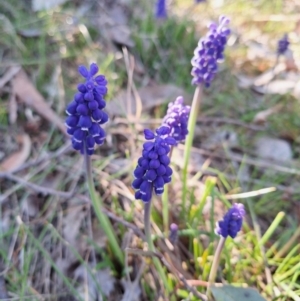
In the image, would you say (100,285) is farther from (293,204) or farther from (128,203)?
(293,204)

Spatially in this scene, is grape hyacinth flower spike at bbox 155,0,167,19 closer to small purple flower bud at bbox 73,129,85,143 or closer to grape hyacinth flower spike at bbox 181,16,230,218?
grape hyacinth flower spike at bbox 181,16,230,218

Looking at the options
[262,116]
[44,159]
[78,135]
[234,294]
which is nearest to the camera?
[78,135]

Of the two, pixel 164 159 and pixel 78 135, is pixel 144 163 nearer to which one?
pixel 164 159

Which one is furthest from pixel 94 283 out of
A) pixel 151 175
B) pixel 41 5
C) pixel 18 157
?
pixel 41 5

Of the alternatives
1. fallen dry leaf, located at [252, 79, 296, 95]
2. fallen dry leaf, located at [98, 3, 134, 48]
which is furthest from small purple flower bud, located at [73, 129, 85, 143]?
fallen dry leaf, located at [98, 3, 134, 48]

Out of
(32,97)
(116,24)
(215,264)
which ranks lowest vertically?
(215,264)

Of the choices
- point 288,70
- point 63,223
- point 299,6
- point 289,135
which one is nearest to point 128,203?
point 63,223
